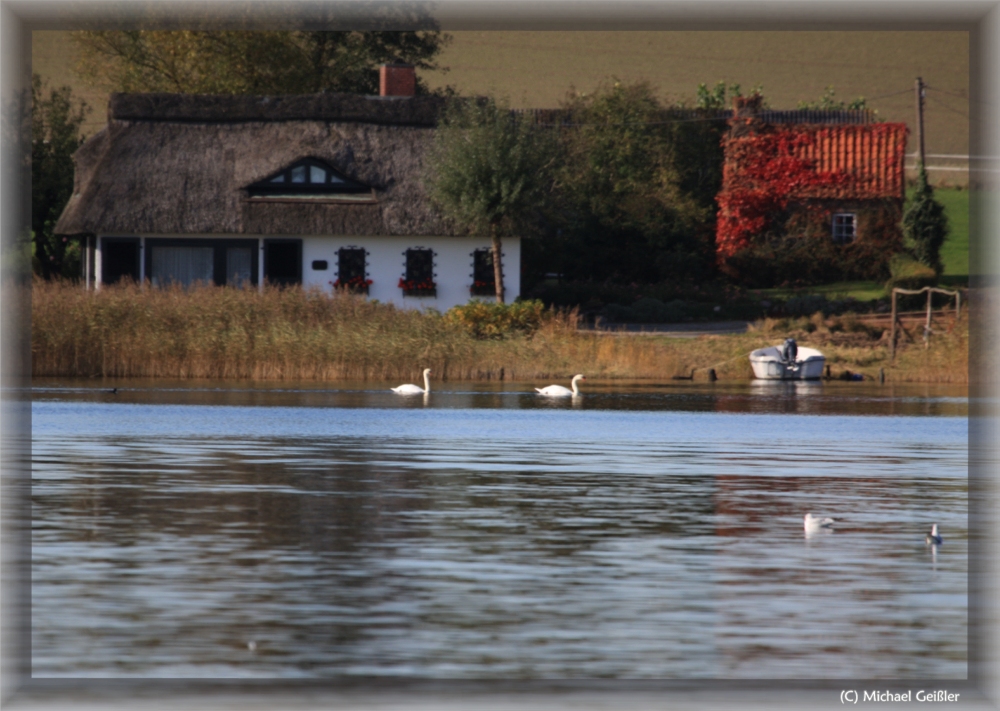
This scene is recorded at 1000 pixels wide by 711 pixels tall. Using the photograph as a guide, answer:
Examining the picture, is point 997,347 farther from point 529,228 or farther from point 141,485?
point 141,485

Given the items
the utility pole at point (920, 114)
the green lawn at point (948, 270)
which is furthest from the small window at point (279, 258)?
the utility pole at point (920, 114)

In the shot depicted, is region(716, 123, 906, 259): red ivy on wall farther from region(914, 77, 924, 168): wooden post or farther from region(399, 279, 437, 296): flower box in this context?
region(399, 279, 437, 296): flower box

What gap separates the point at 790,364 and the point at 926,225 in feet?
44.7

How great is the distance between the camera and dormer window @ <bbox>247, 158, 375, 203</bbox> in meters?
42.2

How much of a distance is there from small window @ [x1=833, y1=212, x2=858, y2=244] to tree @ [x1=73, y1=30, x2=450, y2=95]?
17.7 m

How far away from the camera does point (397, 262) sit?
137ft

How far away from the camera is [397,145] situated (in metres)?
43.6

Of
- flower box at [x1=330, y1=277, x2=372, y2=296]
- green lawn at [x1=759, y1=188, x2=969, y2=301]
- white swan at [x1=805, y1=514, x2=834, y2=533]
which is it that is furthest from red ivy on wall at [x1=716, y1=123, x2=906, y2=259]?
white swan at [x1=805, y1=514, x2=834, y2=533]

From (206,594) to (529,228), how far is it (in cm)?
→ 3206

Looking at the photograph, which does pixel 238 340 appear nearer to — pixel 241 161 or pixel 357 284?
pixel 357 284

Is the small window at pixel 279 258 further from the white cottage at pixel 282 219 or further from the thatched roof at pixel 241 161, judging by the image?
the thatched roof at pixel 241 161

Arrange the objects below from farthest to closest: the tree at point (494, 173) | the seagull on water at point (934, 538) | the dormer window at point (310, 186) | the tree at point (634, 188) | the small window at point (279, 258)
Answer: the tree at point (634, 188), the dormer window at point (310, 186), the small window at point (279, 258), the tree at point (494, 173), the seagull on water at point (934, 538)

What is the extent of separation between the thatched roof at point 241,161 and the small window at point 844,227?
1411cm

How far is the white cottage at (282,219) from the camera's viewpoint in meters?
41.3
